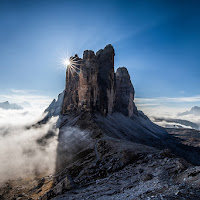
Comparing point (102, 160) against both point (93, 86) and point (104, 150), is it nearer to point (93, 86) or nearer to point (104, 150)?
point (104, 150)

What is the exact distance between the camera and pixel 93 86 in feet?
292

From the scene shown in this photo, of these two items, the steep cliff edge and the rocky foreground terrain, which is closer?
the rocky foreground terrain

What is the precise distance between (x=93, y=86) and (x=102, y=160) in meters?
61.7

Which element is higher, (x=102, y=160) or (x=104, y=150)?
(x=104, y=150)

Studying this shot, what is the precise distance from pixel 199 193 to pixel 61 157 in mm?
47627

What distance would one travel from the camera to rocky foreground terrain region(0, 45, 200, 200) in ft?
49.5

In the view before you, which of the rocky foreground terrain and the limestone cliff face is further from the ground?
the limestone cliff face

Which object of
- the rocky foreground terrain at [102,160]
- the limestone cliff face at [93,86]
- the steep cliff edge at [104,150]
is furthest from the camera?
the limestone cliff face at [93,86]

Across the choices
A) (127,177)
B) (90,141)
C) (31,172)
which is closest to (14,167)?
(31,172)

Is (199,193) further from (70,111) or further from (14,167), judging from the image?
(70,111)

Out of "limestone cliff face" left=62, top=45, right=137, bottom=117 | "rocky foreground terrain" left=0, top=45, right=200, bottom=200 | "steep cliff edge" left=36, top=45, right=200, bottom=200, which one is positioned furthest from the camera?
"limestone cliff face" left=62, top=45, right=137, bottom=117

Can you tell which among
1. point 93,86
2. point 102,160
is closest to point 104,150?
point 102,160

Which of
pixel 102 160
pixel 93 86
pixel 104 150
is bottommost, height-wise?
pixel 102 160

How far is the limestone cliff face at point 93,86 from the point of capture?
3440 inches
